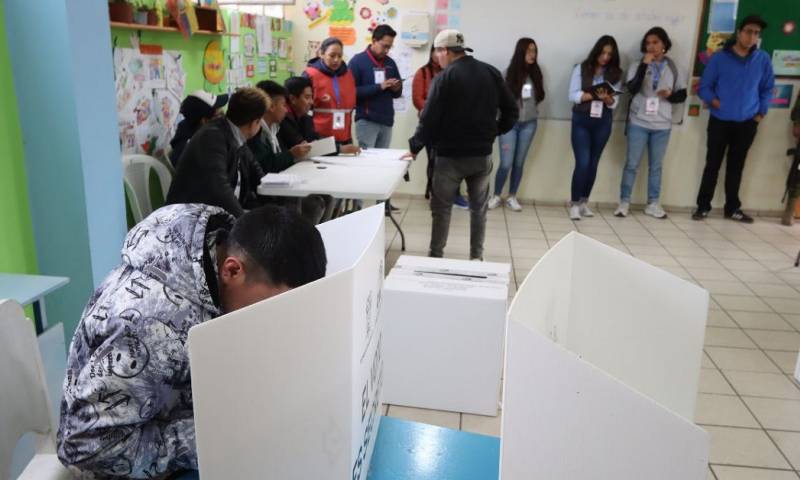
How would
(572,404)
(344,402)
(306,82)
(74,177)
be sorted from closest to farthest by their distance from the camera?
(572,404), (344,402), (74,177), (306,82)

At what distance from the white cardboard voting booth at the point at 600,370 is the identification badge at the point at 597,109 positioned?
16.2 feet

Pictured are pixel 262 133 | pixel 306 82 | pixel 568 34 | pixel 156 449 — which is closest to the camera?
pixel 156 449

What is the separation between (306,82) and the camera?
4.30 meters

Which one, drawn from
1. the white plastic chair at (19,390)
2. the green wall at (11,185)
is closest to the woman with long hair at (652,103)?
the green wall at (11,185)

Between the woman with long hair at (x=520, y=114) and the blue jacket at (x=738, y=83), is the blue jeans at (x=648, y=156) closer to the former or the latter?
the blue jacket at (x=738, y=83)

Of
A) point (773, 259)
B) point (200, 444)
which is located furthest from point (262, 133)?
point (773, 259)

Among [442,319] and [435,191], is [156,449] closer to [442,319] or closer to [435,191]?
[442,319]

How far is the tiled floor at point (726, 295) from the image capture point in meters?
2.48

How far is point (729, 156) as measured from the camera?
5.77 metres

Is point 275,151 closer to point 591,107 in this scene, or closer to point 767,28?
point 591,107

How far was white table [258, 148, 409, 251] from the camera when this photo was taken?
329cm

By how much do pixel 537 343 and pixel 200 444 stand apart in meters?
0.39

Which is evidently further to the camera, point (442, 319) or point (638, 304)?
point (442, 319)

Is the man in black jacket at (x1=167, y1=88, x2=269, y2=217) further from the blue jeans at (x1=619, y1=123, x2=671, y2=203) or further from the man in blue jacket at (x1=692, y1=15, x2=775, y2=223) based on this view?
the man in blue jacket at (x1=692, y1=15, x2=775, y2=223)
